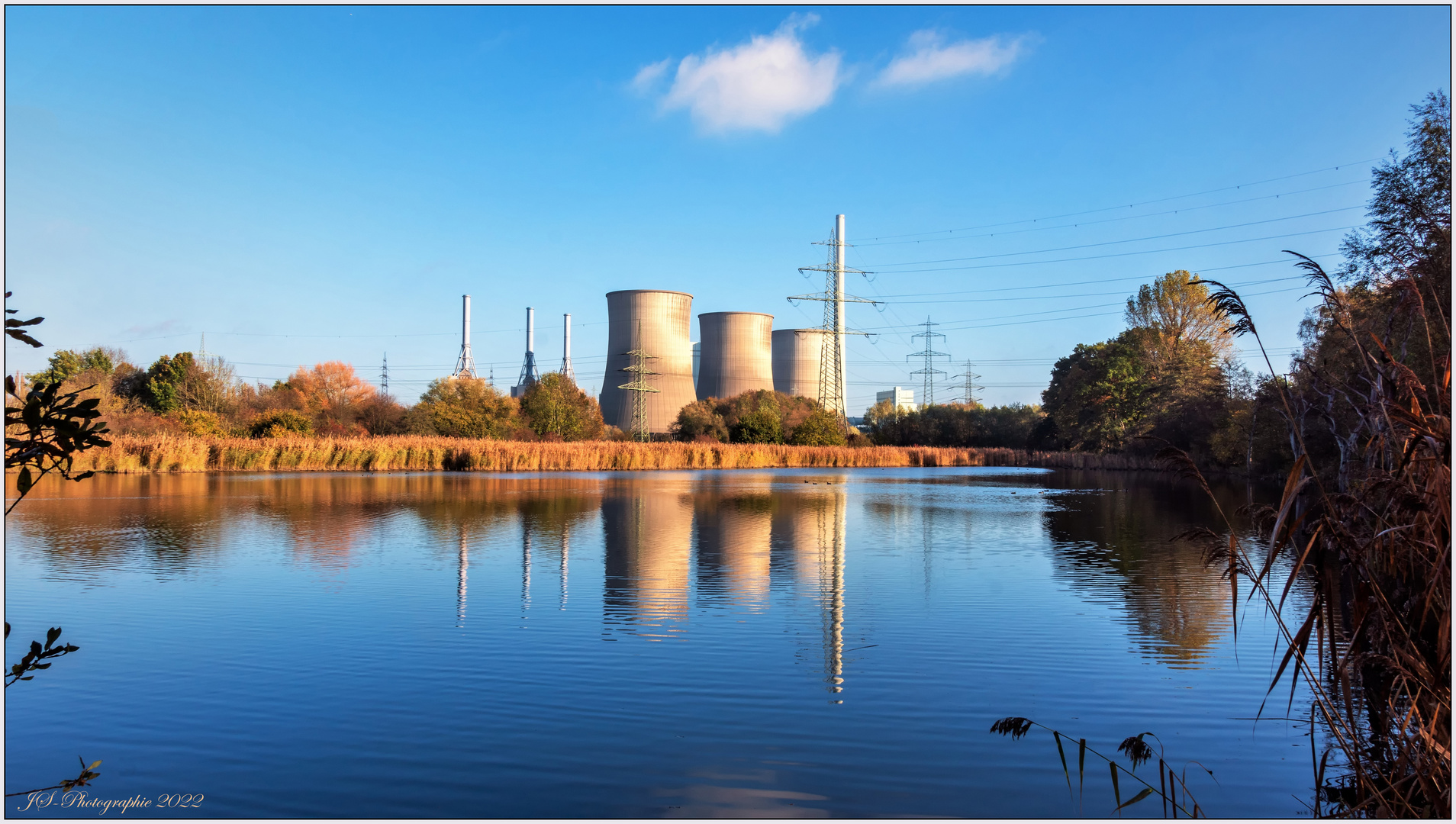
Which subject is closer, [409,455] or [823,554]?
[823,554]

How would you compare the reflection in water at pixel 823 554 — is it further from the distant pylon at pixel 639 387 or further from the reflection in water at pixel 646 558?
the distant pylon at pixel 639 387

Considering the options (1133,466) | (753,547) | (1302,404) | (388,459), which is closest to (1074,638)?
(1302,404)

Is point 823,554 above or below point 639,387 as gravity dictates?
below

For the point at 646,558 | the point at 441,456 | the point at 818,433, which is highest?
the point at 818,433

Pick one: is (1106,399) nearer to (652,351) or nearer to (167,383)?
(652,351)

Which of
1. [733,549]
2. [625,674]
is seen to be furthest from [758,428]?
[625,674]

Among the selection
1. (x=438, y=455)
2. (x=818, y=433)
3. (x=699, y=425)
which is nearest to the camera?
(x=438, y=455)

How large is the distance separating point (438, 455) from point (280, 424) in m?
6.22

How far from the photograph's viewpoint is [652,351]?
1460 inches

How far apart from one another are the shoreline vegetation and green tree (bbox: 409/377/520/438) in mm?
3800

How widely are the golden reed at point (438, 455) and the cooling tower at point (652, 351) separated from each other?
22.4 ft

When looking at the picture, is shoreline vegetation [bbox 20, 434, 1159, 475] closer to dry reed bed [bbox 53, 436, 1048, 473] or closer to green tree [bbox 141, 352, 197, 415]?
dry reed bed [bbox 53, 436, 1048, 473]

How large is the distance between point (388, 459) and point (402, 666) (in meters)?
22.8

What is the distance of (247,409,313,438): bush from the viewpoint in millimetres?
28766
